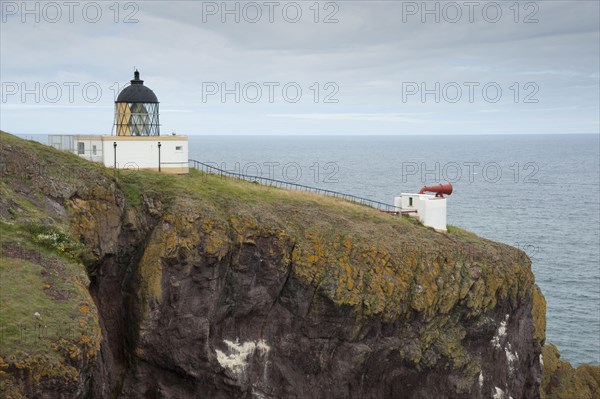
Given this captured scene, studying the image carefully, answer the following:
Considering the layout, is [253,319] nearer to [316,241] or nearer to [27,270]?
[316,241]

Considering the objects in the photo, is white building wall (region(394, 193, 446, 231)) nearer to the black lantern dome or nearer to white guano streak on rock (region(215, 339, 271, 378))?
white guano streak on rock (region(215, 339, 271, 378))

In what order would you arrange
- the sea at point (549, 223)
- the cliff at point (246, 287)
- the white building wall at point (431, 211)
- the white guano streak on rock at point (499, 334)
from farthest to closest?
the sea at point (549, 223)
the white building wall at point (431, 211)
the white guano streak on rock at point (499, 334)
the cliff at point (246, 287)

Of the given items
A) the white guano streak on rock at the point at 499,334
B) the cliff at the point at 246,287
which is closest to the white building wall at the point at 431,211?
the cliff at the point at 246,287

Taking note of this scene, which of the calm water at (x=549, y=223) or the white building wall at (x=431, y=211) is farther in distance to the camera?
the calm water at (x=549, y=223)

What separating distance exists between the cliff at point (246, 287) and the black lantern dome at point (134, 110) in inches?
289

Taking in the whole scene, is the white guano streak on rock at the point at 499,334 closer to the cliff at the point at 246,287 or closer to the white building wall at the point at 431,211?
the cliff at the point at 246,287

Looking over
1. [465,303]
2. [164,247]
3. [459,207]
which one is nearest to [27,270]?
[164,247]

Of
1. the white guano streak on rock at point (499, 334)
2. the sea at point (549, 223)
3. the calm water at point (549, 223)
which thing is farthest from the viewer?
the calm water at point (549, 223)

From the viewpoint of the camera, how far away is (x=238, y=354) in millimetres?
36906

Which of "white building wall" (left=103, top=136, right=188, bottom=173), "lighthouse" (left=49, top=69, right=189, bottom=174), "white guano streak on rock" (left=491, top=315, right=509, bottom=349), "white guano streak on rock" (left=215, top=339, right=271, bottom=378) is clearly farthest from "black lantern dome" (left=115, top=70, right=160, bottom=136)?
"white guano streak on rock" (left=491, top=315, right=509, bottom=349)

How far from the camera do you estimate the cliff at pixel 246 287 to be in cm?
3388

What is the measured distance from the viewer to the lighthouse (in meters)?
47.8

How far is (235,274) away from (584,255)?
71.1 m

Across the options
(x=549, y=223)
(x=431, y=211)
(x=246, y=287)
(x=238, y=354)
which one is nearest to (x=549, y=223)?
(x=549, y=223)
